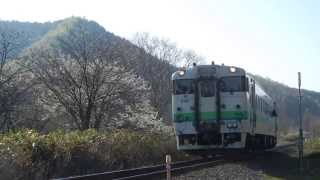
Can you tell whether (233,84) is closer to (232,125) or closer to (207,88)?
(207,88)

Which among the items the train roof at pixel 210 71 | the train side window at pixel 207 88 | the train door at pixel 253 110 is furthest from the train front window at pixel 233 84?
the train door at pixel 253 110

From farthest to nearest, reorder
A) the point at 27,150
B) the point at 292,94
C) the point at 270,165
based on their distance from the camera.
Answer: the point at 292,94, the point at 270,165, the point at 27,150

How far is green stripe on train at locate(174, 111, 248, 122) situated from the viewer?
73.6ft

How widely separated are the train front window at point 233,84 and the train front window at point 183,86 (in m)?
1.26

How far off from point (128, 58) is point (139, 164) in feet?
129

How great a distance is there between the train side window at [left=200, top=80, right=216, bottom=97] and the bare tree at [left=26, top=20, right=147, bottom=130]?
1325cm

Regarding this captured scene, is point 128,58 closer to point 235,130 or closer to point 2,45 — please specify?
point 2,45

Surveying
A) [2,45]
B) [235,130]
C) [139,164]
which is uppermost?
[2,45]

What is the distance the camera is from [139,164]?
24.5 meters

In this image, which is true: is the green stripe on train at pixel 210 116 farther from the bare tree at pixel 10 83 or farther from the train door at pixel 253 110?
the bare tree at pixel 10 83

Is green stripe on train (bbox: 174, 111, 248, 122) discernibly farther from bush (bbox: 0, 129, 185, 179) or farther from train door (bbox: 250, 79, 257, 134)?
bush (bbox: 0, 129, 185, 179)

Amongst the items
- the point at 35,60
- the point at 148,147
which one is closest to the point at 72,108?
the point at 35,60

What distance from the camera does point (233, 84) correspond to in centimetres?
2288

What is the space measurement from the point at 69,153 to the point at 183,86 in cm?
596
